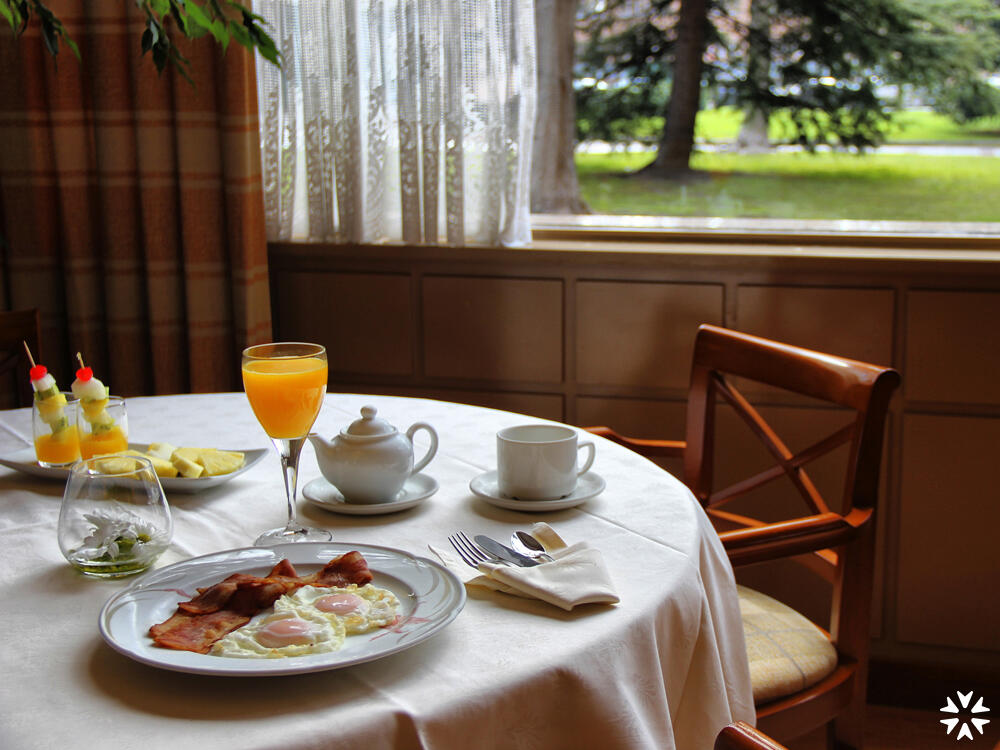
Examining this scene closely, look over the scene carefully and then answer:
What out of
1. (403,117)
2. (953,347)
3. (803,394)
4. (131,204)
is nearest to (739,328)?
(953,347)

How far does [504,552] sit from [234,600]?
261mm

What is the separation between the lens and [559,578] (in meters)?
0.91

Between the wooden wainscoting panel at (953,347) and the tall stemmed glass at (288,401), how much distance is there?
1.51m

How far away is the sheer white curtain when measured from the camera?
7.63ft

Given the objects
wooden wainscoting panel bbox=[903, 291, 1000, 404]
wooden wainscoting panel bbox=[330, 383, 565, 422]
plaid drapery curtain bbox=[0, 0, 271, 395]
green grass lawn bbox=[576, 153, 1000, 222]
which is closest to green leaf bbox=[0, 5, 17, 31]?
plaid drapery curtain bbox=[0, 0, 271, 395]

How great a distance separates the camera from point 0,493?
121 centimetres

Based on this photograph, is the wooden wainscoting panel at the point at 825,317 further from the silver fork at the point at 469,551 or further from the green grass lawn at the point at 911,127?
the silver fork at the point at 469,551

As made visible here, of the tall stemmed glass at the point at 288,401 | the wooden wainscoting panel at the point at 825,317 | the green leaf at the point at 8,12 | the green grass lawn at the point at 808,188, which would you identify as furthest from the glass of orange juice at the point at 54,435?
the green grass lawn at the point at 808,188

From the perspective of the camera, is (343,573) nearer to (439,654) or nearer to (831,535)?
(439,654)

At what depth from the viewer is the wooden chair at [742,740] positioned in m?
0.77

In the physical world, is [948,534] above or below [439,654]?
below

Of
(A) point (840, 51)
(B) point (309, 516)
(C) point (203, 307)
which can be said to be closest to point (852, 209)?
(A) point (840, 51)

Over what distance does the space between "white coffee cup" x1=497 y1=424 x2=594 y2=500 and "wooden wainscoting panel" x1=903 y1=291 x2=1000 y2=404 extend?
4.27ft

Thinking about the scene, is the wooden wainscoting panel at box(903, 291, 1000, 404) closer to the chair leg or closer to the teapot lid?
the chair leg
